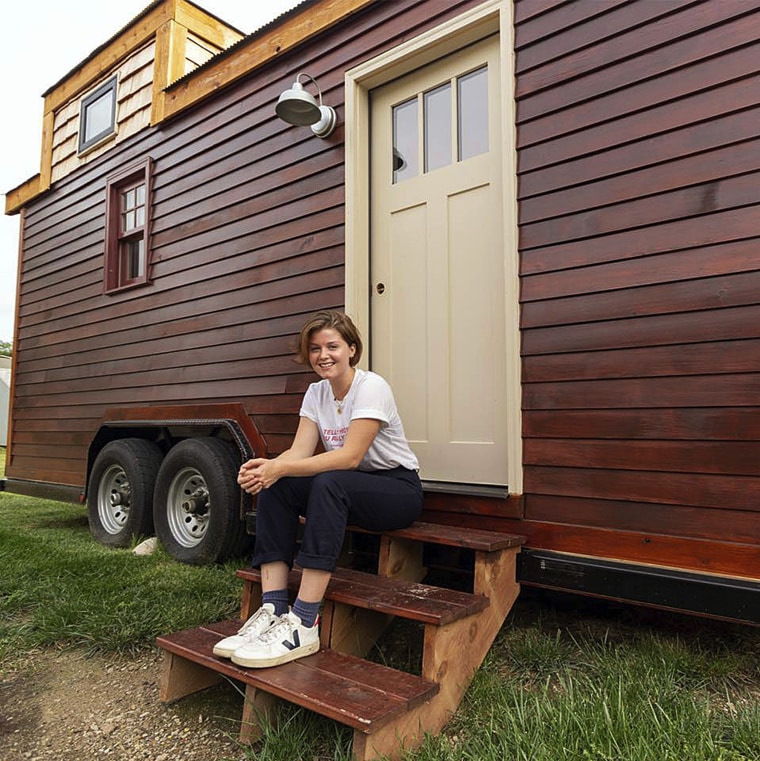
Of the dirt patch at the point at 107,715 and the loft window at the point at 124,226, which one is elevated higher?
the loft window at the point at 124,226

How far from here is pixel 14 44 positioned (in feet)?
46.4

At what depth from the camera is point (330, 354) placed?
7.96ft

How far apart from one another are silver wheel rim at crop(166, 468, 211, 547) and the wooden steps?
1539 mm

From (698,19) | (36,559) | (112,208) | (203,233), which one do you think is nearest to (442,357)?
(698,19)

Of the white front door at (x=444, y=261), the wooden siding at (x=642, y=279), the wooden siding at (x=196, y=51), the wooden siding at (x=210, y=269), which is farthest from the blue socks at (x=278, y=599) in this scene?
the wooden siding at (x=196, y=51)

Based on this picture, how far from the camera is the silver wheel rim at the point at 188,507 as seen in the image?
380 cm

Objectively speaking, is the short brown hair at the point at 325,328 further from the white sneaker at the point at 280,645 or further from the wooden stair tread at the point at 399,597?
the white sneaker at the point at 280,645

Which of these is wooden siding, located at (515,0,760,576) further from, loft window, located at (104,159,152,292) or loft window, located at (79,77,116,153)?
loft window, located at (79,77,116,153)

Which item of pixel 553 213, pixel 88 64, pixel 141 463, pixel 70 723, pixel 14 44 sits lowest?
pixel 70 723

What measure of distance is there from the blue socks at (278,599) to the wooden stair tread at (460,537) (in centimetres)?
46

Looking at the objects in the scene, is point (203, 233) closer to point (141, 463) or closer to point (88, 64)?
point (141, 463)

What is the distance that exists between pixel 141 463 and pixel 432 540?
256cm

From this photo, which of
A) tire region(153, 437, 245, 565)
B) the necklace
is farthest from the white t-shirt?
tire region(153, 437, 245, 565)

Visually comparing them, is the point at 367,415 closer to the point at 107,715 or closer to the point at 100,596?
the point at 107,715
